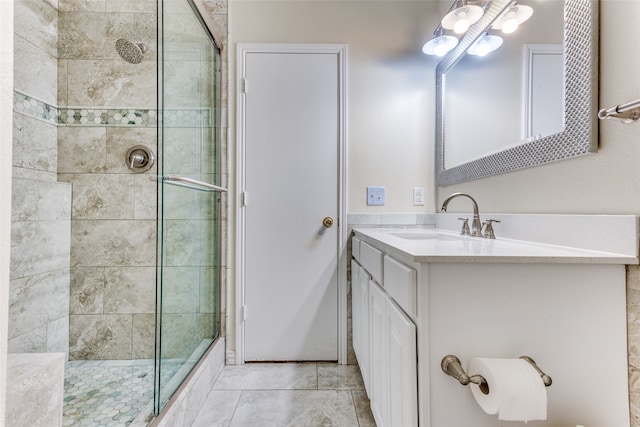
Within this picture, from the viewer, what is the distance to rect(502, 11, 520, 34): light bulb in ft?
3.99

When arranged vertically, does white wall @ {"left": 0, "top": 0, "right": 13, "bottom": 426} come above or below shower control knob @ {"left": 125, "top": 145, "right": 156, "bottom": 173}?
below

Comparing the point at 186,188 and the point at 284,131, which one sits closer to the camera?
the point at 186,188

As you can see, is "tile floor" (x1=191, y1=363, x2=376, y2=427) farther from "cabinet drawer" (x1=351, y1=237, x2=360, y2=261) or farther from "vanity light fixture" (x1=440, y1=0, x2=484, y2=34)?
"vanity light fixture" (x1=440, y1=0, x2=484, y2=34)

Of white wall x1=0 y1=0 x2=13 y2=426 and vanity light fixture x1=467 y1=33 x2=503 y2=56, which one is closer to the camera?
white wall x1=0 y1=0 x2=13 y2=426

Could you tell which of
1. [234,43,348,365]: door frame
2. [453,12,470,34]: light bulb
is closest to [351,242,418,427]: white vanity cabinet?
[234,43,348,365]: door frame

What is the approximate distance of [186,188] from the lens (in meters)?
1.43

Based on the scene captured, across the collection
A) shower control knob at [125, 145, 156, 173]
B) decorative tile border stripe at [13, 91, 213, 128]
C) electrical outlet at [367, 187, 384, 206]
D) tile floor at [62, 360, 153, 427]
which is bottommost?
tile floor at [62, 360, 153, 427]

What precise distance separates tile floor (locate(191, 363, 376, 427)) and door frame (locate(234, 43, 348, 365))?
0.17 meters

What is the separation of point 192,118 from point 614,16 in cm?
167

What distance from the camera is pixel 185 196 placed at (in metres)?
1.44

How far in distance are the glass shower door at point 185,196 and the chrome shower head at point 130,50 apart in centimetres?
40

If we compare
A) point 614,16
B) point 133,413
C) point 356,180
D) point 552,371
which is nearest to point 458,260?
point 552,371

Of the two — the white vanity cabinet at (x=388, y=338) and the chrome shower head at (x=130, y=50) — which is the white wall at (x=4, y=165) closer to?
the white vanity cabinet at (x=388, y=338)

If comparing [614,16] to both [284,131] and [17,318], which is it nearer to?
[284,131]
